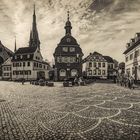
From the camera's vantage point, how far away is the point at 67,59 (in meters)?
43.9

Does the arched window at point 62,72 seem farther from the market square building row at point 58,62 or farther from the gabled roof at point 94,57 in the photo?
the gabled roof at point 94,57

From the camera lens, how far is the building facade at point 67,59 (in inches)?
1714

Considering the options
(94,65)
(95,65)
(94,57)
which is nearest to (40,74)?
(94,65)

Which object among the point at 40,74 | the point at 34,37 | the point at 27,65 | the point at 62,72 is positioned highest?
the point at 34,37

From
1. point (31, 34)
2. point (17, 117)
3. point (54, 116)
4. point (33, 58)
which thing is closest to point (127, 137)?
point (54, 116)

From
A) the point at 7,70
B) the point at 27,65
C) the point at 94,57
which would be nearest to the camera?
the point at 27,65

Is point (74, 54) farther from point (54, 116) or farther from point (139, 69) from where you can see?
point (54, 116)

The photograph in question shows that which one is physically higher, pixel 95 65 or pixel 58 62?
pixel 95 65

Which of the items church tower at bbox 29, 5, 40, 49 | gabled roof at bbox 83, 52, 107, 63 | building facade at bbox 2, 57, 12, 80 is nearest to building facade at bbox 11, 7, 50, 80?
building facade at bbox 2, 57, 12, 80

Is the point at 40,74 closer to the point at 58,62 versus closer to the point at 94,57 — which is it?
the point at 58,62

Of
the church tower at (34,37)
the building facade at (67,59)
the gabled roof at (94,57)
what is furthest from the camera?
the church tower at (34,37)

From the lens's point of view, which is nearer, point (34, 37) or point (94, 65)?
point (94, 65)

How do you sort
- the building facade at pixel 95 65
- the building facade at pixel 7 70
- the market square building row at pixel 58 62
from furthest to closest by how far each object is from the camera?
the building facade at pixel 95 65 → the building facade at pixel 7 70 → the market square building row at pixel 58 62

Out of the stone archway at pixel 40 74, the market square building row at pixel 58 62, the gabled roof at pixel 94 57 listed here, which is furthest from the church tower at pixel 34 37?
the gabled roof at pixel 94 57
